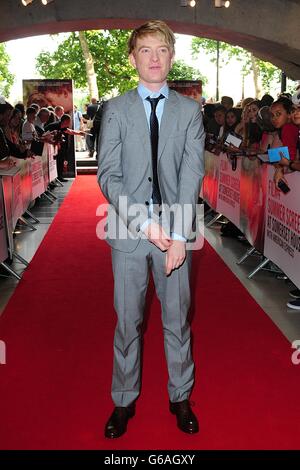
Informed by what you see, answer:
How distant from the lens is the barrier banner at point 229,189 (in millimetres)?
7344

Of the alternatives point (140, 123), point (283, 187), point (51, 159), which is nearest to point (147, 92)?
point (140, 123)

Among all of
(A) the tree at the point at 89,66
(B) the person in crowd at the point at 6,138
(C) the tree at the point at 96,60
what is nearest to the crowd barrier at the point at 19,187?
(B) the person in crowd at the point at 6,138

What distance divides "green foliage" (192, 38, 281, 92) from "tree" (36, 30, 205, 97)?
8542 millimetres

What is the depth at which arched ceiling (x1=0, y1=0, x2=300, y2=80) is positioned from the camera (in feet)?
50.3

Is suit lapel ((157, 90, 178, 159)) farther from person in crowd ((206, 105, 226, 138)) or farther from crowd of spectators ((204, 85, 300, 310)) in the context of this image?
person in crowd ((206, 105, 226, 138))

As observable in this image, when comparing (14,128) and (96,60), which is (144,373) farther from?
(96,60)

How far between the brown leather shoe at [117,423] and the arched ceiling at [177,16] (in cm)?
1416

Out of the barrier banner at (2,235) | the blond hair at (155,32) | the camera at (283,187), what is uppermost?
the blond hair at (155,32)

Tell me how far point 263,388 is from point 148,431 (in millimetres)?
896

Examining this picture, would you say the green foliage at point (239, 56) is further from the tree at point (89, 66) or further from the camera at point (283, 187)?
the camera at point (283, 187)

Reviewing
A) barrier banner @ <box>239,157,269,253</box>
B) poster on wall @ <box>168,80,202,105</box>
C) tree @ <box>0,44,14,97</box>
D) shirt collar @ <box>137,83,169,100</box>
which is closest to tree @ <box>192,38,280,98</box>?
tree @ <box>0,44,14,97</box>

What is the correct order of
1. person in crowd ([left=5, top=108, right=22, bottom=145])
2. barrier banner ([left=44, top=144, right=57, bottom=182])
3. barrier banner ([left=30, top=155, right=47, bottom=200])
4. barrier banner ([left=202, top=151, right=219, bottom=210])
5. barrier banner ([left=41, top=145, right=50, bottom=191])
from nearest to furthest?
1. barrier banner ([left=202, top=151, right=219, bottom=210])
2. person in crowd ([left=5, top=108, right=22, bottom=145])
3. barrier banner ([left=30, top=155, right=47, bottom=200])
4. barrier banner ([left=41, top=145, right=50, bottom=191])
5. barrier banner ([left=44, top=144, right=57, bottom=182])

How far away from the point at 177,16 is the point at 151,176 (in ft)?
46.1

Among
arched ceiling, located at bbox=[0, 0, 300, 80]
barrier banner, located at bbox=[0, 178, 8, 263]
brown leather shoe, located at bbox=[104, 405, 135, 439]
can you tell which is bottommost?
brown leather shoe, located at bbox=[104, 405, 135, 439]
